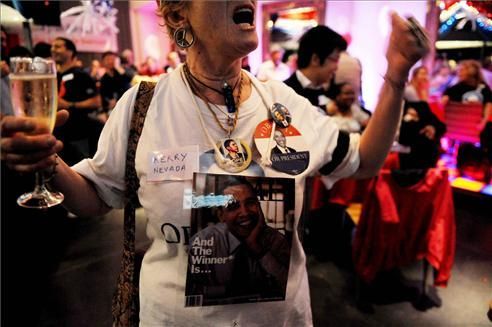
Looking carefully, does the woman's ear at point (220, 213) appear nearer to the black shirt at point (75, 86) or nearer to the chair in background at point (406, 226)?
the black shirt at point (75, 86)

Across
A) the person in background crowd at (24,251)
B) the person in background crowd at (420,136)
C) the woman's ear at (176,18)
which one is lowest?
the person in background crowd at (24,251)

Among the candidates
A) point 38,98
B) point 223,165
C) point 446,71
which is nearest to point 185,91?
point 223,165

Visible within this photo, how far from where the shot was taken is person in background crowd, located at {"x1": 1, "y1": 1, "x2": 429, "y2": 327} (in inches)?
28.6

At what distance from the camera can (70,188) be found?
74 centimetres

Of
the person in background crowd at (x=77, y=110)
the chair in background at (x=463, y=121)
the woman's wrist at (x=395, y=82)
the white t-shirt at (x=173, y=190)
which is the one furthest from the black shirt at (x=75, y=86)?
the chair in background at (x=463, y=121)

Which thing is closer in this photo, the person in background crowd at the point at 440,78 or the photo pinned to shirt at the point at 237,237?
the photo pinned to shirt at the point at 237,237

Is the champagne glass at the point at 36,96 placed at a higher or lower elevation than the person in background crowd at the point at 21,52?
lower

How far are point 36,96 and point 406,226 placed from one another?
78.3 inches

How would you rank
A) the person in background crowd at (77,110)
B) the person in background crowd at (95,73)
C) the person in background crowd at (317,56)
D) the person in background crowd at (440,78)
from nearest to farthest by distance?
the person in background crowd at (77,110)
the person in background crowd at (95,73)
the person in background crowd at (317,56)
the person in background crowd at (440,78)

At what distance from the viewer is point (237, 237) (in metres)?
0.73

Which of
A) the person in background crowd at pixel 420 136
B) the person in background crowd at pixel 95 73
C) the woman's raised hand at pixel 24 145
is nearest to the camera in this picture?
the woman's raised hand at pixel 24 145

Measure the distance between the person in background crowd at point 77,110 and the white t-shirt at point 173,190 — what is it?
0.09 meters

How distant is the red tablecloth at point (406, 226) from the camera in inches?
77.7

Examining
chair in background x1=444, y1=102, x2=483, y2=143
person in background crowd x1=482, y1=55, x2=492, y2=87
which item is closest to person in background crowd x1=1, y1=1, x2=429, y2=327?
chair in background x1=444, y1=102, x2=483, y2=143
